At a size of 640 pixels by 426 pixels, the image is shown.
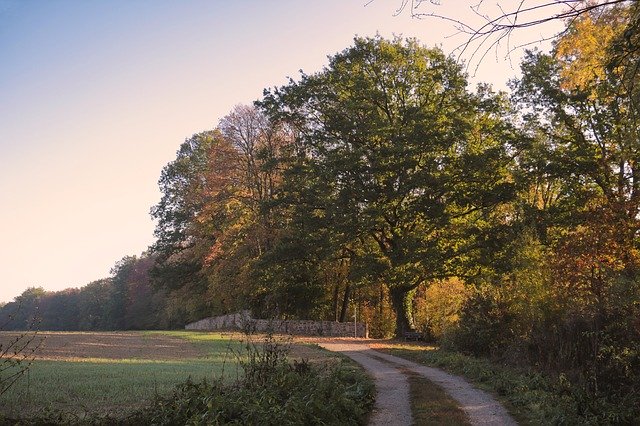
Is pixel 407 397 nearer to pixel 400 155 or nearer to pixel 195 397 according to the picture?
A: pixel 195 397

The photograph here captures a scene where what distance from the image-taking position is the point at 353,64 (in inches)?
1291

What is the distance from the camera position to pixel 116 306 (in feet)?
233

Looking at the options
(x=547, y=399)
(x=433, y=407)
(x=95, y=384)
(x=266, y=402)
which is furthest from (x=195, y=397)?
(x=547, y=399)

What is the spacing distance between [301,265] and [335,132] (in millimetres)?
10318

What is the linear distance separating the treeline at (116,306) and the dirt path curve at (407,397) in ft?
153

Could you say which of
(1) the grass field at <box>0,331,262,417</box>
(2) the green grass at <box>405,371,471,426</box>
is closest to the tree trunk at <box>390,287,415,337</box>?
(1) the grass field at <box>0,331,262,417</box>

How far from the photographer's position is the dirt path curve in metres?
9.49

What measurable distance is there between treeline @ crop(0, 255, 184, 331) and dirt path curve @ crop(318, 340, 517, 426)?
46.6m

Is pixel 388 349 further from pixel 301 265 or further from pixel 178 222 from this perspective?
pixel 178 222

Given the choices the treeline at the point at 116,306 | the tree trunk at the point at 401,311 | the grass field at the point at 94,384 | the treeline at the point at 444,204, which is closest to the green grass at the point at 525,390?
the treeline at the point at 444,204

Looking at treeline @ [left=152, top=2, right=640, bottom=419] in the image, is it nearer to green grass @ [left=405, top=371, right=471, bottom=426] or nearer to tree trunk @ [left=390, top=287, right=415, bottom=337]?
tree trunk @ [left=390, top=287, right=415, bottom=337]

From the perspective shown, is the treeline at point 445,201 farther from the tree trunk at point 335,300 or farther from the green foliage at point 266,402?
the green foliage at point 266,402

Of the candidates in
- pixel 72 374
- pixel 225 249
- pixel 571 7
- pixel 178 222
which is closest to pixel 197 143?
pixel 178 222

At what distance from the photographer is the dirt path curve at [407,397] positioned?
9.49 meters
